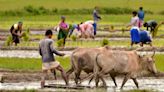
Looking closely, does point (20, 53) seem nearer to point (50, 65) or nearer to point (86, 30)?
point (86, 30)

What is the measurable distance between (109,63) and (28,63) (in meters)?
5.94

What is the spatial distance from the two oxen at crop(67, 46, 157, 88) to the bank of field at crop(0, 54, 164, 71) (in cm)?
332

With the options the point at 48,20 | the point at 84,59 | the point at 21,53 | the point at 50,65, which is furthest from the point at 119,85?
the point at 48,20

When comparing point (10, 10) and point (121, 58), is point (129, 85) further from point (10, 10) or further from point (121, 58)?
point (10, 10)

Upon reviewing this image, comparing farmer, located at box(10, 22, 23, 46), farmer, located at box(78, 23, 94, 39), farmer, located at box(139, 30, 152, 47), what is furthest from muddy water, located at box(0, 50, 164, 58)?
farmer, located at box(78, 23, 94, 39)

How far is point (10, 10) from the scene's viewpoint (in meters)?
62.2

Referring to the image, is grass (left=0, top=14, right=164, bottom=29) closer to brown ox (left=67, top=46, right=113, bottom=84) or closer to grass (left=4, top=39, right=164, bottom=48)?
grass (left=4, top=39, right=164, bottom=48)

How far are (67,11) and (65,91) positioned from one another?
4650 centimetres

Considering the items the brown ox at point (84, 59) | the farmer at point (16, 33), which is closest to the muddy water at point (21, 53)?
the farmer at point (16, 33)

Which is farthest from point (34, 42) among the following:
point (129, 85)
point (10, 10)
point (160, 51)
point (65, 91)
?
point (10, 10)

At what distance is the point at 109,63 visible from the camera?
59.6 ft

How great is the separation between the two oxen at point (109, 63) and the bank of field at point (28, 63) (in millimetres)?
3316

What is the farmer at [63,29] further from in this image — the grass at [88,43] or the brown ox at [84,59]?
the brown ox at [84,59]

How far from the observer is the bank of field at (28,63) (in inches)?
879
